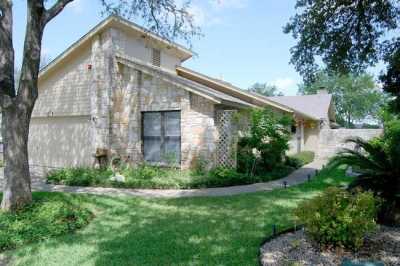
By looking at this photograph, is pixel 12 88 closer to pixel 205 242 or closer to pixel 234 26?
pixel 205 242

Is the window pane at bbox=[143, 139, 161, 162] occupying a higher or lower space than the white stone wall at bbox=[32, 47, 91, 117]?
lower

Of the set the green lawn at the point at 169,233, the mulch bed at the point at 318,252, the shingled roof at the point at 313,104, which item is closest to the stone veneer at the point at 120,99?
the green lawn at the point at 169,233

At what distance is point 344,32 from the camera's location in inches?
364

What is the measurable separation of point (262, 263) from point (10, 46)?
6274 mm

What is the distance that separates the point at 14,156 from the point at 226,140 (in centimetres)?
661

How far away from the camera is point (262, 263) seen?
396 cm

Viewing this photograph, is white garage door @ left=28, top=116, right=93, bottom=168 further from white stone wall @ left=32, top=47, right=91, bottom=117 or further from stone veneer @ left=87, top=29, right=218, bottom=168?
stone veneer @ left=87, top=29, right=218, bottom=168

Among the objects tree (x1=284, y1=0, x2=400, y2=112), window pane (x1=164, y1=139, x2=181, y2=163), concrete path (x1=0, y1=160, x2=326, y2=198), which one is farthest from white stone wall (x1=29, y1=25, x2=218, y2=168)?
tree (x1=284, y1=0, x2=400, y2=112)

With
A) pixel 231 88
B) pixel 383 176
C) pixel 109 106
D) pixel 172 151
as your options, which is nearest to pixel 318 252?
pixel 383 176

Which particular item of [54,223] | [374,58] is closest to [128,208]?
[54,223]

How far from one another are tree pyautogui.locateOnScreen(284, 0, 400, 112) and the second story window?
637 cm

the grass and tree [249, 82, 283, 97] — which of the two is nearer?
the grass

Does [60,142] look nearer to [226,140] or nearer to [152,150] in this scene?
[152,150]

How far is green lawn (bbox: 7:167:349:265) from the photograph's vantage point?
4.29 metres
